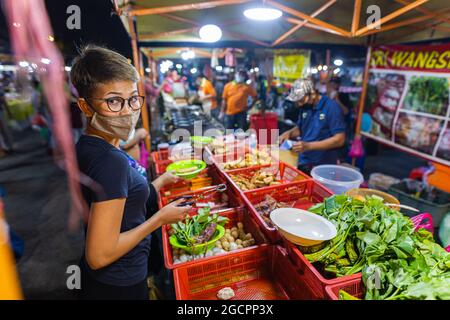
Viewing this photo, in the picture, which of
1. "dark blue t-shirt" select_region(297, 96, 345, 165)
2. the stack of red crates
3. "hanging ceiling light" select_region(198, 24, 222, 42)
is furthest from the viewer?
"hanging ceiling light" select_region(198, 24, 222, 42)

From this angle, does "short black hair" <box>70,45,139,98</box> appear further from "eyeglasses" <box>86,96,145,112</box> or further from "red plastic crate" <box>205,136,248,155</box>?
"red plastic crate" <box>205,136,248,155</box>

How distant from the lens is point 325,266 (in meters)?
1.40

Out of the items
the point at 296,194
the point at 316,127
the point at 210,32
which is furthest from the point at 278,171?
the point at 210,32

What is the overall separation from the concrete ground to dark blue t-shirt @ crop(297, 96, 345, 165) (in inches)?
136

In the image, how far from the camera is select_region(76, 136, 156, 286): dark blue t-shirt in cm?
120

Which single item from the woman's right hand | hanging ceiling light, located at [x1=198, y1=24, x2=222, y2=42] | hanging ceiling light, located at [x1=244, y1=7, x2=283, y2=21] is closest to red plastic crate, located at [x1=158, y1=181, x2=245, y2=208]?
the woman's right hand

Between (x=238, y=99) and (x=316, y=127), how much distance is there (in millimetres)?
3995

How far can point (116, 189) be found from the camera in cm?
119

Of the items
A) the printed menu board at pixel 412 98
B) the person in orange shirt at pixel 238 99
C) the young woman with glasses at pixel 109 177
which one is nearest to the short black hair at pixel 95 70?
the young woman with glasses at pixel 109 177

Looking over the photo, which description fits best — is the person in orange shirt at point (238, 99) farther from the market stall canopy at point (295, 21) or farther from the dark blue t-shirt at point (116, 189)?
the dark blue t-shirt at point (116, 189)

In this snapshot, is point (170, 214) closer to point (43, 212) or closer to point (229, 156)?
point (229, 156)

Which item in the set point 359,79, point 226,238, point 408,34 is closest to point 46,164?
point 226,238
